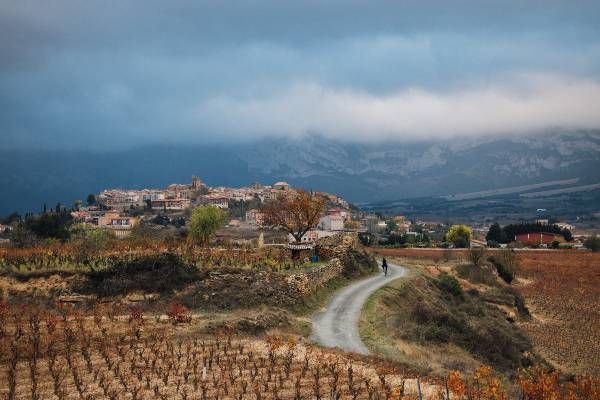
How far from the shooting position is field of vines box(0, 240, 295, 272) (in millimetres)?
32406

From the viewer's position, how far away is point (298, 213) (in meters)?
56.2

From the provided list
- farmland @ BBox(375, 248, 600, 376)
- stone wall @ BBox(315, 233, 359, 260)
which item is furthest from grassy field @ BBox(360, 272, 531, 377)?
stone wall @ BBox(315, 233, 359, 260)

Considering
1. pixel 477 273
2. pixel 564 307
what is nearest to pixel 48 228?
pixel 477 273

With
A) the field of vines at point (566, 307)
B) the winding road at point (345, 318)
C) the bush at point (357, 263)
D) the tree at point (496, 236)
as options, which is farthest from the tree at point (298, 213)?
the tree at point (496, 236)

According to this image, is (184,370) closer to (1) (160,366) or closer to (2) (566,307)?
(1) (160,366)

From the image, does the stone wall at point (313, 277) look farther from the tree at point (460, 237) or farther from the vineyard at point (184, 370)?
the tree at point (460, 237)

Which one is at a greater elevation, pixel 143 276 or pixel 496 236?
pixel 143 276

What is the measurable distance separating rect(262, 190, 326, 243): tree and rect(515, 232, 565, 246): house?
266ft

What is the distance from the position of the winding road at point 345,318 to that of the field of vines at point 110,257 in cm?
423

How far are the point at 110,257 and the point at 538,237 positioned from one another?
117 meters

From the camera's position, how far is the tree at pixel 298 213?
182 feet

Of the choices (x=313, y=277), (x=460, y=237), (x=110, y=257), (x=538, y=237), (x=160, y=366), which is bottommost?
(x=160, y=366)

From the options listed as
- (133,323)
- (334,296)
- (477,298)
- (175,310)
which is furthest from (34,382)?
Result: (477,298)

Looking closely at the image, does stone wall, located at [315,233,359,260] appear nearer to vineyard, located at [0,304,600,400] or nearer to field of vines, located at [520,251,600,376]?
field of vines, located at [520,251,600,376]
